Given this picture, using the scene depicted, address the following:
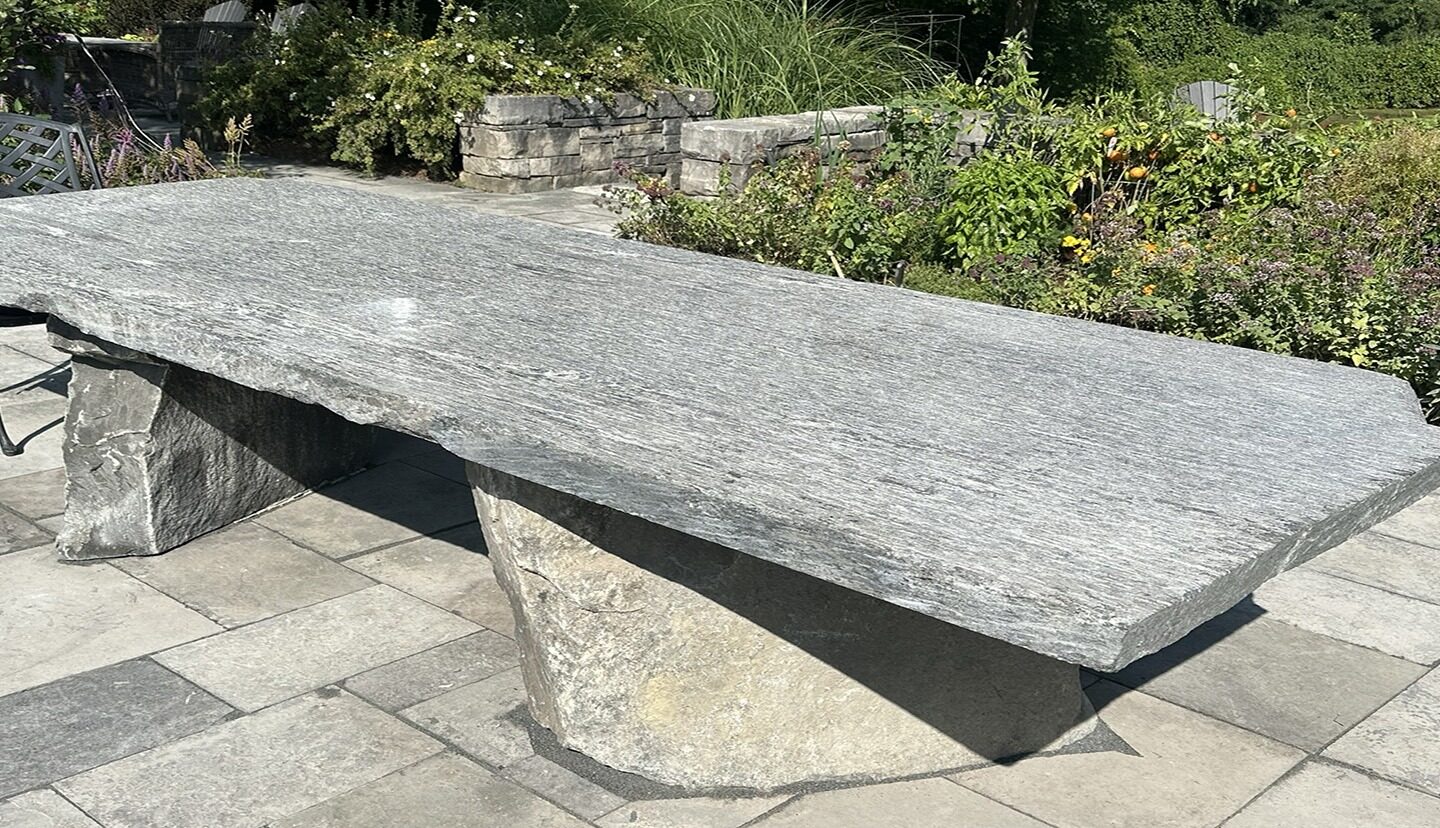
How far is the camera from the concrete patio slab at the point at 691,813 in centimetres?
256

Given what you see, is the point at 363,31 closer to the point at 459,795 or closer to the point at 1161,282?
the point at 1161,282

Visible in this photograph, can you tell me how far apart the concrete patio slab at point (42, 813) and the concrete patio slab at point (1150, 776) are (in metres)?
1.61

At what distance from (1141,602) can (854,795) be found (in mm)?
1139

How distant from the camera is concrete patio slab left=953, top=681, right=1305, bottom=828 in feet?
8.61

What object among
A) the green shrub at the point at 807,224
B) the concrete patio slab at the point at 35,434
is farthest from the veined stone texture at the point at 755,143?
the concrete patio slab at the point at 35,434

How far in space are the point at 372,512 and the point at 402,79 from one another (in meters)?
5.53

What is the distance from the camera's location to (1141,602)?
5.54ft

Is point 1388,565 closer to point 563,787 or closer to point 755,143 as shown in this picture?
point 563,787

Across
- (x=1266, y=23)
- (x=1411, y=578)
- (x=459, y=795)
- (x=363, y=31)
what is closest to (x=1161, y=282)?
(x=1411, y=578)

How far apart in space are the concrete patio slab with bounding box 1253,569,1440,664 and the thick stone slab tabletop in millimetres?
914

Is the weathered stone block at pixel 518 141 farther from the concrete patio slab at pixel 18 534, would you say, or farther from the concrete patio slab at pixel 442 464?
the concrete patio slab at pixel 18 534

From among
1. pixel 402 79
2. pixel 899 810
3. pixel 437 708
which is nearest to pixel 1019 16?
pixel 402 79

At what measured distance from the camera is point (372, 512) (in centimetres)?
405

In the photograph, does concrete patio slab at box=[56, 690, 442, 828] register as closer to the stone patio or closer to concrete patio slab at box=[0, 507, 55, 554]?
the stone patio
